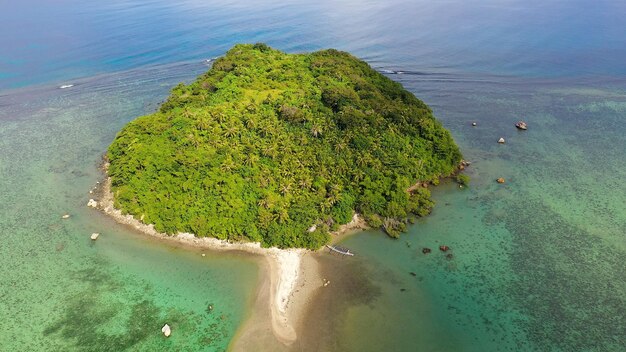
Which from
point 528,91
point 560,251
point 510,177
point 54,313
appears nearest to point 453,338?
point 560,251

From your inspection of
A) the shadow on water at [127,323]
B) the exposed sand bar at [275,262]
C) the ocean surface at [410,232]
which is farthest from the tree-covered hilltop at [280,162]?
the shadow on water at [127,323]

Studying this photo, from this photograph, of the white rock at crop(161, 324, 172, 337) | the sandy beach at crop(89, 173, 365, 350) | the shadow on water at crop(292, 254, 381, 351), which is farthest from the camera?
the white rock at crop(161, 324, 172, 337)

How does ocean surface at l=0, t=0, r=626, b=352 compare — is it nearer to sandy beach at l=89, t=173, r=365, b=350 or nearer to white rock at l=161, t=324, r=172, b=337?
white rock at l=161, t=324, r=172, b=337

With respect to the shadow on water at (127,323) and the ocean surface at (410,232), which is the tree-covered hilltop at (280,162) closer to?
the ocean surface at (410,232)

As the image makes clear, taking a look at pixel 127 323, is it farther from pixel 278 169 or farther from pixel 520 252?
pixel 520 252

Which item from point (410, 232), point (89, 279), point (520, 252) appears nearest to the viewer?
point (89, 279)

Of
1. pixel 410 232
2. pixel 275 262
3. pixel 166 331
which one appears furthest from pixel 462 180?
pixel 166 331

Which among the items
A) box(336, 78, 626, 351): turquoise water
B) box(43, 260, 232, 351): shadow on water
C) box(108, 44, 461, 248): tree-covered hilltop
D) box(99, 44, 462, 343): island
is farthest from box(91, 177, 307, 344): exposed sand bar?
box(336, 78, 626, 351): turquoise water
